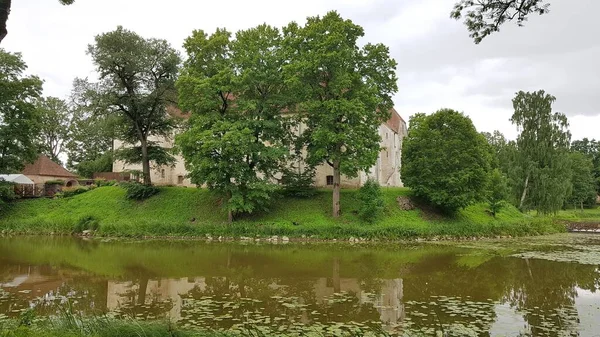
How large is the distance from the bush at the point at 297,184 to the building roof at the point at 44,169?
29123mm

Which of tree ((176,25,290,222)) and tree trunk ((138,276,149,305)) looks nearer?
tree trunk ((138,276,149,305))

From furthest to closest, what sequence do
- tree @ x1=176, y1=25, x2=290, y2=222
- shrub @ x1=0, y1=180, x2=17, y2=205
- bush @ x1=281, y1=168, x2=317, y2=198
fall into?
shrub @ x1=0, y1=180, x2=17, y2=205, bush @ x1=281, y1=168, x2=317, y2=198, tree @ x1=176, y1=25, x2=290, y2=222

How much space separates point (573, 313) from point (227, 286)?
358 inches

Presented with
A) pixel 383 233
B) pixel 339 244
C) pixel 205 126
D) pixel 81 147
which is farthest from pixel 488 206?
pixel 81 147

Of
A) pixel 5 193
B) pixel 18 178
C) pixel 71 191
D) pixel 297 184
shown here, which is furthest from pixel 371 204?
pixel 18 178

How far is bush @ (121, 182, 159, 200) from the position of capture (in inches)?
1224

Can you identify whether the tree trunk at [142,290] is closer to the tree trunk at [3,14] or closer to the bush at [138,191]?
the tree trunk at [3,14]

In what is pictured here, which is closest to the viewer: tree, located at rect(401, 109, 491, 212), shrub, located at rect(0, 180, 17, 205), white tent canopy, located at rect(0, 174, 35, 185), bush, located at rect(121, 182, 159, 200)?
tree, located at rect(401, 109, 491, 212)

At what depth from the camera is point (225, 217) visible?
27.9 m

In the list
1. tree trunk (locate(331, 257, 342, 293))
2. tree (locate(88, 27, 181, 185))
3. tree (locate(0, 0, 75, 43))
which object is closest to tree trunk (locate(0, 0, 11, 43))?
tree (locate(0, 0, 75, 43))

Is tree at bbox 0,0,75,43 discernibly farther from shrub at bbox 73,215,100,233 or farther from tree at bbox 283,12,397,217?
shrub at bbox 73,215,100,233

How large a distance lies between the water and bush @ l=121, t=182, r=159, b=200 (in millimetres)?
9533

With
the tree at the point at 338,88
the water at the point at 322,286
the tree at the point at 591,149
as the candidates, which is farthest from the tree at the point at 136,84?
the tree at the point at 591,149

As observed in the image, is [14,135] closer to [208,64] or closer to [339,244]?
[208,64]
